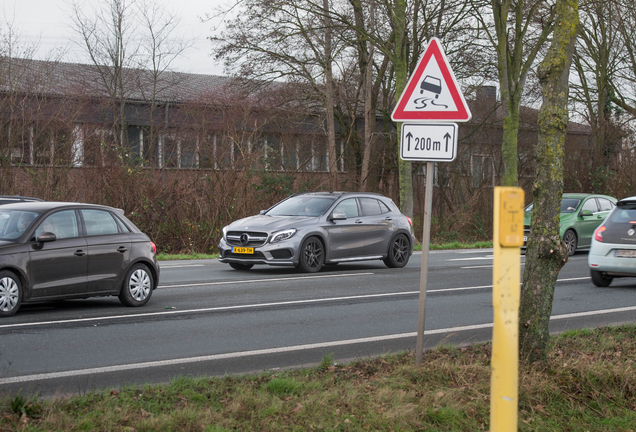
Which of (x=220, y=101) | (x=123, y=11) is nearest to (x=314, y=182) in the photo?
(x=220, y=101)

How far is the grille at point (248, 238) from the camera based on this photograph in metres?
14.9

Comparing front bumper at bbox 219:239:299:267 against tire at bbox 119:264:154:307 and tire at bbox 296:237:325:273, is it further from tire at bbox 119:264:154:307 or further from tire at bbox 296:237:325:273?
tire at bbox 119:264:154:307

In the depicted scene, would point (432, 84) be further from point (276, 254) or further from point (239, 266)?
point (239, 266)

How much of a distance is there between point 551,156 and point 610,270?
24.9 feet

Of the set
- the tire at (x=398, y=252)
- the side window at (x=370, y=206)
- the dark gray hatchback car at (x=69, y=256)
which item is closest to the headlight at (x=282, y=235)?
the side window at (x=370, y=206)

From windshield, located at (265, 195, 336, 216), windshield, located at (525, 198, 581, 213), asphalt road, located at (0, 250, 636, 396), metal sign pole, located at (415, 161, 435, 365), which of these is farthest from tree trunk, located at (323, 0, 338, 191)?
metal sign pole, located at (415, 161, 435, 365)

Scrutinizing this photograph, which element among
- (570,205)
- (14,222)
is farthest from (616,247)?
(570,205)

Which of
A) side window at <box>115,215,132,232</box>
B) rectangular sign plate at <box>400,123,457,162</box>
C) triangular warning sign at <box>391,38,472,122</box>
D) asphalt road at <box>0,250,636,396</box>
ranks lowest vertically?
asphalt road at <box>0,250,636,396</box>

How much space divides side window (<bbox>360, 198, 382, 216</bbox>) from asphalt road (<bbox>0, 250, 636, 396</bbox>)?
203 centimetres

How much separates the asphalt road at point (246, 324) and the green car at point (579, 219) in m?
7.00

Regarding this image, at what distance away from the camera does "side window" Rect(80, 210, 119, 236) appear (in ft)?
34.0

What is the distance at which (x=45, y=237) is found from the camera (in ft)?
31.3

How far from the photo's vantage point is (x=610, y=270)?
13164 mm

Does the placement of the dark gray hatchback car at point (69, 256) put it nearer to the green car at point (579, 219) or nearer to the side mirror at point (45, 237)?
the side mirror at point (45, 237)
